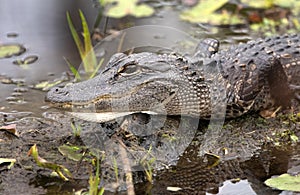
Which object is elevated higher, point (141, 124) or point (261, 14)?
point (261, 14)

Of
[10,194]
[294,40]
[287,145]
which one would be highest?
[294,40]

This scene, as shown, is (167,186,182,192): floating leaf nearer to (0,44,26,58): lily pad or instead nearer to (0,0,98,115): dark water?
(0,0,98,115): dark water

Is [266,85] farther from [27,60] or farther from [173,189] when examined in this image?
[27,60]

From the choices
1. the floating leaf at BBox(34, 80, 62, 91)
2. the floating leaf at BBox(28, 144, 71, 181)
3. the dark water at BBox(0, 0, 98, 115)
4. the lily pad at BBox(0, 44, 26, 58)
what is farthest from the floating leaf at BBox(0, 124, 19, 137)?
the lily pad at BBox(0, 44, 26, 58)

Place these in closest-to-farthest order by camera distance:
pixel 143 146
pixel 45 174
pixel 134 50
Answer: pixel 45 174 < pixel 143 146 < pixel 134 50

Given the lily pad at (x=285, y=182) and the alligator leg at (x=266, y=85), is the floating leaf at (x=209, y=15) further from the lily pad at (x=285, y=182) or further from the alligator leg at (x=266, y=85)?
the lily pad at (x=285, y=182)

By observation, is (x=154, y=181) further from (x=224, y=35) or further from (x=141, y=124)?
(x=224, y=35)

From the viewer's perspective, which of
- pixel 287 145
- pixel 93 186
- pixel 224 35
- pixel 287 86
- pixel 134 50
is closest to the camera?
pixel 93 186

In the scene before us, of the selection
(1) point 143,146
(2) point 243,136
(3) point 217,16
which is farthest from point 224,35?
(1) point 143,146
